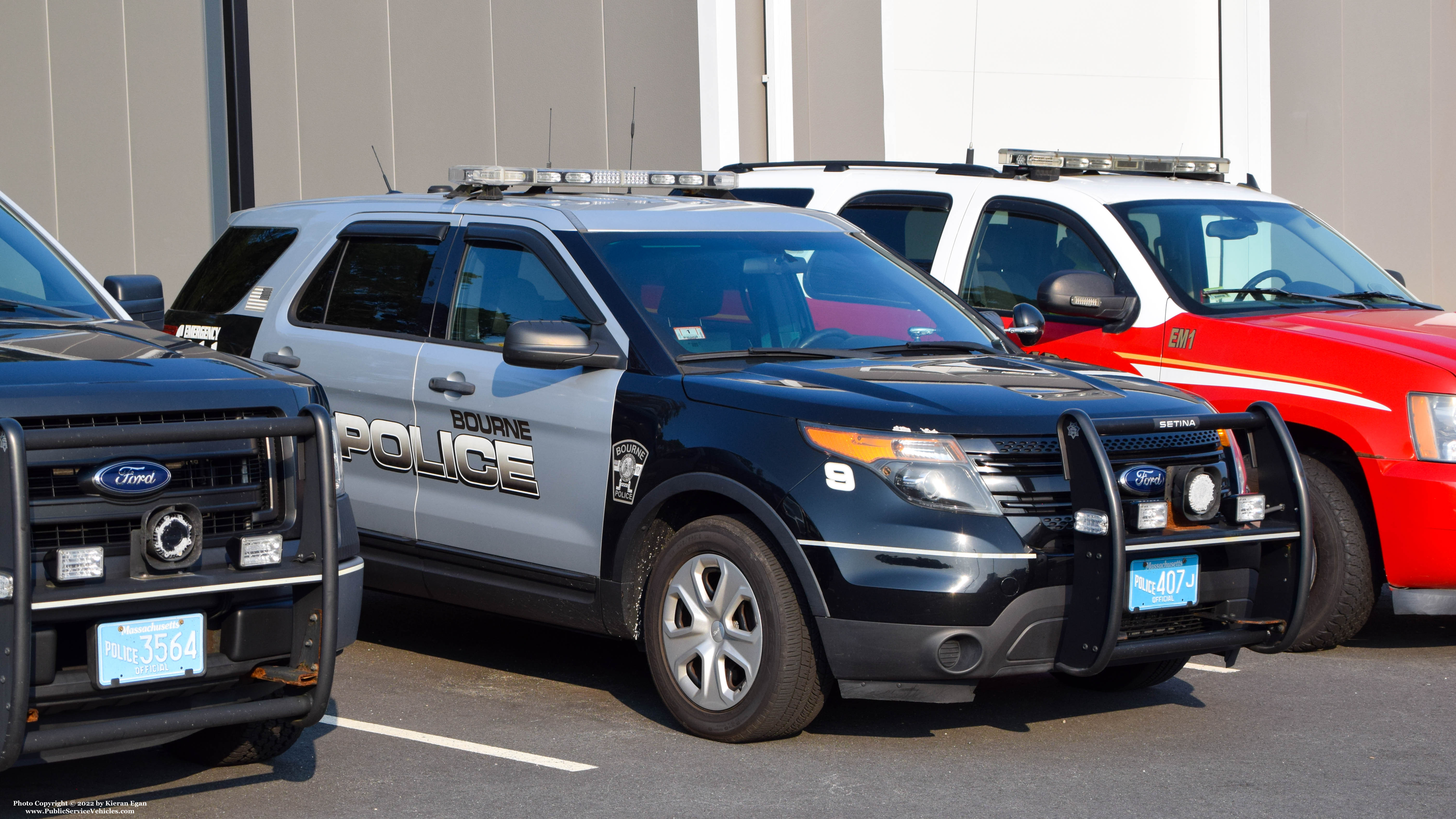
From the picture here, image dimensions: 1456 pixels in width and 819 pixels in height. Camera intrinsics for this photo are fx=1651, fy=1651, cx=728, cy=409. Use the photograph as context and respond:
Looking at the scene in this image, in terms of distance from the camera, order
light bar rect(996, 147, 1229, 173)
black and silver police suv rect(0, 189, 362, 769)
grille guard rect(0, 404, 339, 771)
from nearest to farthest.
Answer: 1. grille guard rect(0, 404, 339, 771)
2. black and silver police suv rect(0, 189, 362, 769)
3. light bar rect(996, 147, 1229, 173)

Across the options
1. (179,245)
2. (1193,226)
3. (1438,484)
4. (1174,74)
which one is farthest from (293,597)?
(1174,74)

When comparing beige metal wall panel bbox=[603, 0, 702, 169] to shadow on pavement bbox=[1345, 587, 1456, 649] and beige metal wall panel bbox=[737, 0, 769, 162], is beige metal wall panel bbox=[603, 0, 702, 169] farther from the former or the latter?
shadow on pavement bbox=[1345, 587, 1456, 649]

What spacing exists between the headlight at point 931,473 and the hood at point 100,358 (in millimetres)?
1905

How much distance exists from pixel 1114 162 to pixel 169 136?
729 cm

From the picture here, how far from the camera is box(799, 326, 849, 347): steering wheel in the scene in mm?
6285

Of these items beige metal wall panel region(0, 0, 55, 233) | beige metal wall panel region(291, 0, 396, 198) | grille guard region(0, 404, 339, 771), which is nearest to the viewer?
grille guard region(0, 404, 339, 771)

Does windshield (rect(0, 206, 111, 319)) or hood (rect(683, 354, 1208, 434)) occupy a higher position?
windshield (rect(0, 206, 111, 319))

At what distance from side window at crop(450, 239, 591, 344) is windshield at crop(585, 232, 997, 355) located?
26 centimetres

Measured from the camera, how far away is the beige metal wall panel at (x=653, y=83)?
46.9 ft

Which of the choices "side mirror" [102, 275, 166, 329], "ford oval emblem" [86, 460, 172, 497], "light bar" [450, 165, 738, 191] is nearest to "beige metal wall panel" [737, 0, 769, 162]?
"light bar" [450, 165, 738, 191]

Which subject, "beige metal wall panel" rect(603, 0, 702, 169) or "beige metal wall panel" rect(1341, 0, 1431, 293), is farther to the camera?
"beige metal wall panel" rect(1341, 0, 1431, 293)

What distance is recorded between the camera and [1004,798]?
16.3 feet

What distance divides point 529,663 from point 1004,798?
255 cm

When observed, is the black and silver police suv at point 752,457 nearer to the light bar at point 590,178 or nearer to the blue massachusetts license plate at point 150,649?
the light bar at point 590,178
